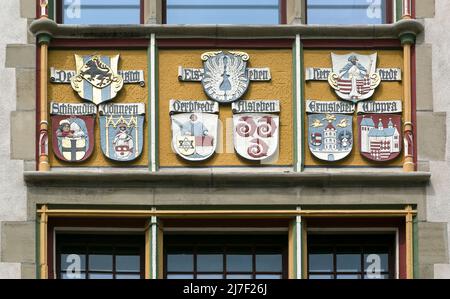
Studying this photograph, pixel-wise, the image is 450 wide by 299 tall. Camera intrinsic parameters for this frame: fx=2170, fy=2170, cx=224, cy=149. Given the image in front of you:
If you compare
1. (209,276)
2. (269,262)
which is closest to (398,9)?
(269,262)

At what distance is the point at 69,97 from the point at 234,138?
7.18 feet

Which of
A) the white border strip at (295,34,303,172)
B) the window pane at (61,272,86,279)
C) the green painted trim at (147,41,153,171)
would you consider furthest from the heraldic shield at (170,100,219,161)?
the window pane at (61,272,86,279)

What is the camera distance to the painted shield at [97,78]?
1099 inches

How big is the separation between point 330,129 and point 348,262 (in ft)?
5.67

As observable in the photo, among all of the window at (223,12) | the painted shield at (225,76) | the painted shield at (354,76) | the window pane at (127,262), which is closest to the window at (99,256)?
the window pane at (127,262)

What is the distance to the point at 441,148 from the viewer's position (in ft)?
90.9

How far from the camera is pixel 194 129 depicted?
91.2 ft

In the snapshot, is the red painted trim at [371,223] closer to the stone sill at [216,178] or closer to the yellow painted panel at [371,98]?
the stone sill at [216,178]

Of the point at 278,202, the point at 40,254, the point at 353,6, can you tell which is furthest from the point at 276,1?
the point at 40,254

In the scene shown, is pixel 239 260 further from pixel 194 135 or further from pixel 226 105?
pixel 226 105

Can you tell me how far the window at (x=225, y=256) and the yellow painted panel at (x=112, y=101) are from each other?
1203mm
